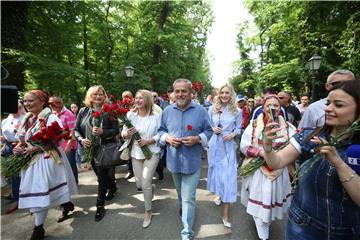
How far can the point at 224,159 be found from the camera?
4.38 metres

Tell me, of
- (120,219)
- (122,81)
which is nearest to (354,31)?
(120,219)

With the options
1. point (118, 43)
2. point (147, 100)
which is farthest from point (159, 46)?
point (147, 100)

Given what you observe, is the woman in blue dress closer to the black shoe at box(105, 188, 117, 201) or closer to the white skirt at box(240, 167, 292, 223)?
the white skirt at box(240, 167, 292, 223)

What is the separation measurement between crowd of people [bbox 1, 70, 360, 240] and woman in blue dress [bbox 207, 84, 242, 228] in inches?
0.7

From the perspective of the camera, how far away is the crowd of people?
1740 mm

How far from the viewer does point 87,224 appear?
432 cm

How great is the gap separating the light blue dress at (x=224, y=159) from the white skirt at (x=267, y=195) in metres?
0.59

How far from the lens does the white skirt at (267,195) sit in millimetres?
3420

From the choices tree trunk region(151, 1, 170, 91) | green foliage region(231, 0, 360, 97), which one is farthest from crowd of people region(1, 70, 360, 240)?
tree trunk region(151, 1, 170, 91)

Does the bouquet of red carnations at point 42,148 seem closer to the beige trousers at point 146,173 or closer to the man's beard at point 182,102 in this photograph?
the beige trousers at point 146,173

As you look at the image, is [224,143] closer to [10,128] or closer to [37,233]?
[37,233]

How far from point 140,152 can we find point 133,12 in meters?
18.0

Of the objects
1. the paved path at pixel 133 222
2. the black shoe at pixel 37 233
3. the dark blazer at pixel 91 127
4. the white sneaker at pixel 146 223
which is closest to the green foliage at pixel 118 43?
the dark blazer at pixel 91 127

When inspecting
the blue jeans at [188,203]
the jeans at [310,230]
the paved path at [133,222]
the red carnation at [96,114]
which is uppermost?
the red carnation at [96,114]
